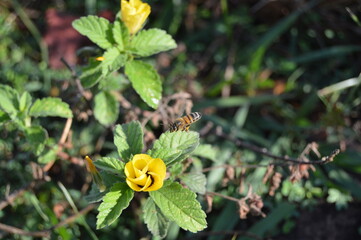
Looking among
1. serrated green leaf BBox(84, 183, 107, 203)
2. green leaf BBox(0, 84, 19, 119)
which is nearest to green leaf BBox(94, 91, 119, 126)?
green leaf BBox(0, 84, 19, 119)

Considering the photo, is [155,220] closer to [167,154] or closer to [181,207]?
[181,207]

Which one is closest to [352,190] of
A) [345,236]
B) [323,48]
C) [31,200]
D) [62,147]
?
[345,236]

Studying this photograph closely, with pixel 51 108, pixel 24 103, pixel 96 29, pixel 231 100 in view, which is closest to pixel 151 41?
pixel 96 29

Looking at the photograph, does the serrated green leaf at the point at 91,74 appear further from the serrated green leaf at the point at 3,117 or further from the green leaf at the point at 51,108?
the serrated green leaf at the point at 3,117

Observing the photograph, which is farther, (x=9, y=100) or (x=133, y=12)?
(x=9, y=100)

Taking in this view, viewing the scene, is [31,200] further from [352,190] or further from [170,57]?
[352,190]

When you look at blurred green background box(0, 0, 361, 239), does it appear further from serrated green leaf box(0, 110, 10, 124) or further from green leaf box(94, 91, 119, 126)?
serrated green leaf box(0, 110, 10, 124)
